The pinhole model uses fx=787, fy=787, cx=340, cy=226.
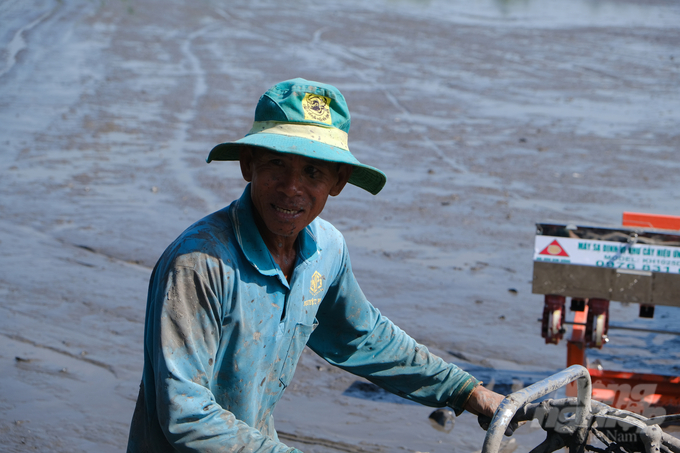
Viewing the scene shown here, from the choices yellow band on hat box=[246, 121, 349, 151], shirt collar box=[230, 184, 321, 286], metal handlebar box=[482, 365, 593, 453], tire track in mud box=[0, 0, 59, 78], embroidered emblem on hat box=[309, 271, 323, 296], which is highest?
yellow band on hat box=[246, 121, 349, 151]

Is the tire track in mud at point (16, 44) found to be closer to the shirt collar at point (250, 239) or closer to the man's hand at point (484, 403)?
the shirt collar at point (250, 239)

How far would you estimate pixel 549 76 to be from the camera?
50.6 ft

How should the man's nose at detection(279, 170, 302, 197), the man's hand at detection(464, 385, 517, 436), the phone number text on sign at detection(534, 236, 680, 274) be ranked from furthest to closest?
the phone number text on sign at detection(534, 236, 680, 274) → the man's hand at detection(464, 385, 517, 436) → the man's nose at detection(279, 170, 302, 197)

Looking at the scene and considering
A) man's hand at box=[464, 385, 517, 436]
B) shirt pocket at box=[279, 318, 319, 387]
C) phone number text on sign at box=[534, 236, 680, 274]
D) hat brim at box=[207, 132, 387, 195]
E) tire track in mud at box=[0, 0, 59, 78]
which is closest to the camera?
hat brim at box=[207, 132, 387, 195]

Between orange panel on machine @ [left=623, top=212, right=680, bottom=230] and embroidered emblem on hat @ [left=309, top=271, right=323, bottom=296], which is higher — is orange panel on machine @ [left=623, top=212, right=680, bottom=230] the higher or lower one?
the lower one

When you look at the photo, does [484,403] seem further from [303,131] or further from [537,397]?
[303,131]

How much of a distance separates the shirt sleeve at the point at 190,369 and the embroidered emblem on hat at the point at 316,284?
1.21ft

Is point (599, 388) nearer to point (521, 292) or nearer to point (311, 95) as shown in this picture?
point (521, 292)

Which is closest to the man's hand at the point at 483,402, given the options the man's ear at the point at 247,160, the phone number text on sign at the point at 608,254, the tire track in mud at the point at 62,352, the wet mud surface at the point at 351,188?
the man's ear at the point at 247,160

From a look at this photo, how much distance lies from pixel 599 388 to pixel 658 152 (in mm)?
7023

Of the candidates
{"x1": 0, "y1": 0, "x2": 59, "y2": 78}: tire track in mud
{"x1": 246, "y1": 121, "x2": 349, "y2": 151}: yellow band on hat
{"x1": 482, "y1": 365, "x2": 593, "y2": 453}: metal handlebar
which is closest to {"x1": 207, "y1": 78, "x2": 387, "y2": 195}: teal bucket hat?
{"x1": 246, "y1": 121, "x2": 349, "y2": 151}: yellow band on hat

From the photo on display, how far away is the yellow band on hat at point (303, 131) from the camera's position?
6.27 ft

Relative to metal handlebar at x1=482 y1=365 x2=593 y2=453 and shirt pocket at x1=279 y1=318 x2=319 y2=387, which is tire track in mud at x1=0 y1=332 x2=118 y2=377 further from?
metal handlebar at x1=482 y1=365 x2=593 y2=453

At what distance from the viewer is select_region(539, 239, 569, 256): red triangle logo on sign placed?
4.19 m
